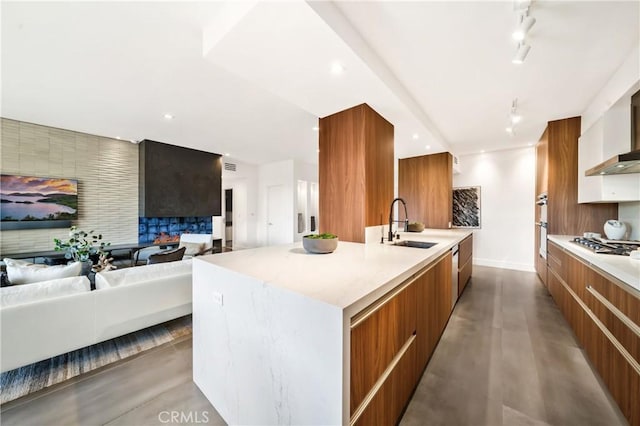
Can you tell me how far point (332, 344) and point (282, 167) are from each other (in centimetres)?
627

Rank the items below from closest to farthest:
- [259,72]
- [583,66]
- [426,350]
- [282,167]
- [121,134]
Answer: [426,350] → [259,72] → [583,66] → [121,134] → [282,167]

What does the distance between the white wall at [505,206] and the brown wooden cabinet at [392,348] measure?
14.3 ft

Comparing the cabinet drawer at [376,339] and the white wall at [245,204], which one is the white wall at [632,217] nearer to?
the cabinet drawer at [376,339]

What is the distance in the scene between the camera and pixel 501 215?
5172mm

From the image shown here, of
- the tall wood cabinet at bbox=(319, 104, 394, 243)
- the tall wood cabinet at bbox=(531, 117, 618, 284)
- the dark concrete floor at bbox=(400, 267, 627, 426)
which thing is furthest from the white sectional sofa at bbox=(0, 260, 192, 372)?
the tall wood cabinet at bbox=(531, 117, 618, 284)

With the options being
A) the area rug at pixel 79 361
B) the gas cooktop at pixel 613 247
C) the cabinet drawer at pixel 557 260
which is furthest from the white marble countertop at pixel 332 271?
the cabinet drawer at pixel 557 260

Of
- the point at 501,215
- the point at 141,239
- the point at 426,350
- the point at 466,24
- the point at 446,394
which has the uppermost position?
the point at 466,24

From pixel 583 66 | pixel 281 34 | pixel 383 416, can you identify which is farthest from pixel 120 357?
pixel 583 66

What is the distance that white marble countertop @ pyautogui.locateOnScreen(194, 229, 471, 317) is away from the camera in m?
0.96

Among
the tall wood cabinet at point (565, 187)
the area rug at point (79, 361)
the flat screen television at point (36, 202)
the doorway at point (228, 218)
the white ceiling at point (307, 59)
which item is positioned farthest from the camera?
the doorway at point (228, 218)

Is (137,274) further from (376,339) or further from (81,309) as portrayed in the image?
(376,339)

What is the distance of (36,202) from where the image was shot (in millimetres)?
3873

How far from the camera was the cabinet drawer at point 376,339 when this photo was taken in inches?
36.1

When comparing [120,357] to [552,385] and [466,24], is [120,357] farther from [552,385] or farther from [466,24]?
[466,24]
